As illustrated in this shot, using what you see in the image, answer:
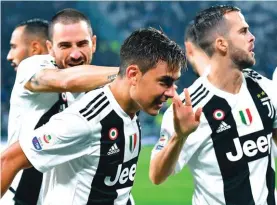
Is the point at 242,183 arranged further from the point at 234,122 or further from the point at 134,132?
the point at 134,132

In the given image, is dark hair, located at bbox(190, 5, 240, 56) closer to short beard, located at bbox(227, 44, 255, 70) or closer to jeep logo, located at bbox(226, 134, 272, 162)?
short beard, located at bbox(227, 44, 255, 70)

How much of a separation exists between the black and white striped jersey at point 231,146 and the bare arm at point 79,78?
0.52 m

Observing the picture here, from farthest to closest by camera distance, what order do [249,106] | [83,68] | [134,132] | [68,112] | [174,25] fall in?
[174,25] → [249,106] → [83,68] → [134,132] → [68,112]

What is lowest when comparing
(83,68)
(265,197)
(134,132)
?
(265,197)

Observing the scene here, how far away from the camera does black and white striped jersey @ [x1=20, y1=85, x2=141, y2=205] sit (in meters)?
3.67

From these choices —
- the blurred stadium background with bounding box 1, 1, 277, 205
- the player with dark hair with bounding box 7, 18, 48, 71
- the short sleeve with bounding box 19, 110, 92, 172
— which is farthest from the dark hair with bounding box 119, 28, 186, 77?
the blurred stadium background with bounding box 1, 1, 277, 205

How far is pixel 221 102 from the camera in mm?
4598

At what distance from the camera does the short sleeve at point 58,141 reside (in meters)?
3.63

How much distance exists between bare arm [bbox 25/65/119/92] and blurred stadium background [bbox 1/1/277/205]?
9485mm

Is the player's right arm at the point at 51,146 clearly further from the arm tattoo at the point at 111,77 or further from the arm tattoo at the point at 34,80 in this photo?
the arm tattoo at the point at 34,80

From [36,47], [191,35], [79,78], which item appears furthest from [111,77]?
[36,47]

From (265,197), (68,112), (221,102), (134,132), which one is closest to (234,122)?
(221,102)

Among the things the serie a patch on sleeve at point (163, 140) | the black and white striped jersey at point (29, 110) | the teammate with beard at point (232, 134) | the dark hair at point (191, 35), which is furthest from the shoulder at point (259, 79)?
the black and white striped jersey at point (29, 110)

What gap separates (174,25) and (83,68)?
10345 mm
